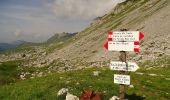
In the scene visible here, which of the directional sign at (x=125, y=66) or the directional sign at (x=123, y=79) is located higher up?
the directional sign at (x=125, y=66)

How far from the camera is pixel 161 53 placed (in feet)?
180

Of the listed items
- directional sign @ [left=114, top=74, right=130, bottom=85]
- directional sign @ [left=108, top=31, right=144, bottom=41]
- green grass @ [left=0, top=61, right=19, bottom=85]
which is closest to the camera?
directional sign @ [left=108, top=31, right=144, bottom=41]

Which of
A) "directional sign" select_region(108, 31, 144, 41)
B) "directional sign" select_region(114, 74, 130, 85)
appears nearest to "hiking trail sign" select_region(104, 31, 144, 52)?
"directional sign" select_region(108, 31, 144, 41)

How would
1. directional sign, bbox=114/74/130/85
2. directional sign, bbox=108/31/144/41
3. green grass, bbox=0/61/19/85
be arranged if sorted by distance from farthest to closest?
green grass, bbox=0/61/19/85 → directional sign, bbox=114/74/130/85 → directional sign, bbox=108/31/144/41

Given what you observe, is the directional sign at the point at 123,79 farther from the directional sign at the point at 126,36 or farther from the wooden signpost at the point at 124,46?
the directional sign at the point at 126,36

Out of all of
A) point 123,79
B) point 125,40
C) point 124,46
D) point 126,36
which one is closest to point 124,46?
point 124,46

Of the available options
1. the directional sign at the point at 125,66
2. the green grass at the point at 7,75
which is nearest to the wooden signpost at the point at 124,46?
the directional sign at the point at 125,66

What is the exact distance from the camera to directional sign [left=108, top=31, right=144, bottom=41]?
18.9 meters

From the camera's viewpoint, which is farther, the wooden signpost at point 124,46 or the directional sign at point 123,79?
the directional sign at point 123,79

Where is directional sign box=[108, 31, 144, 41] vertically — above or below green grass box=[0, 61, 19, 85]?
above

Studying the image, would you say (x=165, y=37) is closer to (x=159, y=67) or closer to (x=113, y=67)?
(x=159, y=67)

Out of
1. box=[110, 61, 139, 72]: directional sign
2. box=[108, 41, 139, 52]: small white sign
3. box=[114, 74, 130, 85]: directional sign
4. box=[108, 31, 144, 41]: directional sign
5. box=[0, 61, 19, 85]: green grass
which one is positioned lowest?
box=[0, 61, 19, 85]: green grass

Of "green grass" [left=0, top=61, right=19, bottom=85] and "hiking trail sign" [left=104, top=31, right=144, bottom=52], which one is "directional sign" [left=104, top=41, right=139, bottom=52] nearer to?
"hiking trail sign" [left=104, top=31, right=144, bottom=52]

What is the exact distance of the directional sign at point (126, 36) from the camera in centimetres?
1891
